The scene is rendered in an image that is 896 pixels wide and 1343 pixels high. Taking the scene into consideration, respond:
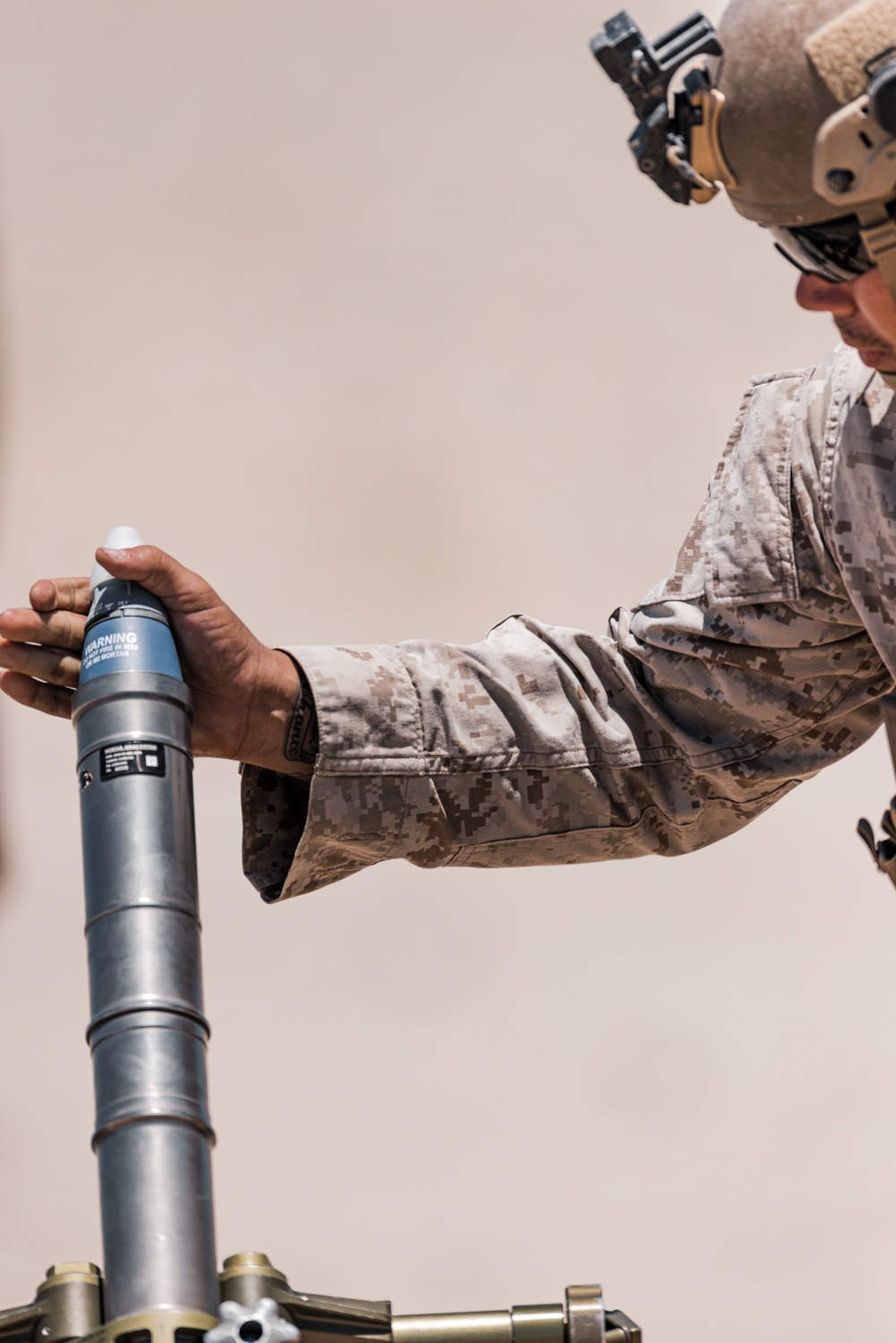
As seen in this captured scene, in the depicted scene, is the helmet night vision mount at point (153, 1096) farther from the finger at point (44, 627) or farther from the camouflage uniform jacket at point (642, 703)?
the camouflage uniform jacket at point (642, 703)

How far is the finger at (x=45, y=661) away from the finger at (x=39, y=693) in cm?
2

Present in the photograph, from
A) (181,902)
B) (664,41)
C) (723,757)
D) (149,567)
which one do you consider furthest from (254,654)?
(664,41)

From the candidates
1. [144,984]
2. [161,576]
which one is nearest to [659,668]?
[161,576]

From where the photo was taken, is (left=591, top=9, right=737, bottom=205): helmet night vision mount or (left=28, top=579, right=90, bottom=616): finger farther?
(left=28, top=579, right=90, bottom=616): finger

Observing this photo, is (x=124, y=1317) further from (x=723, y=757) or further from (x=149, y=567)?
(x=723, y=757)

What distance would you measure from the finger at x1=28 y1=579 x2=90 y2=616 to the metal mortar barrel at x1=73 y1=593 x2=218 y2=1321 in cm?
7

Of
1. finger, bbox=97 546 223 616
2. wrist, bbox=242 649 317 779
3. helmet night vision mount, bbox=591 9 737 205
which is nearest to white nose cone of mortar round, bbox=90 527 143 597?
finger, bbox=97 546 223 616

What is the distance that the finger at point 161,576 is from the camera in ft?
3.72

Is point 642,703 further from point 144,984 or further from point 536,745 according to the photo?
point 144,984

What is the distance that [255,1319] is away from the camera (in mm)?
861

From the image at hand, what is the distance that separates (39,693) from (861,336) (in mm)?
579

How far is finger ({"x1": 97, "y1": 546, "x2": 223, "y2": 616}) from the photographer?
113 centimetres

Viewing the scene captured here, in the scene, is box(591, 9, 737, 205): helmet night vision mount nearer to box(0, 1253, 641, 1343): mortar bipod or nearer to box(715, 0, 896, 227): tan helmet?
box(715, 0, 896, 227): tan helmet

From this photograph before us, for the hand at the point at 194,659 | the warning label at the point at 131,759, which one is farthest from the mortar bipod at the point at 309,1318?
the hand at the point at 194,659
